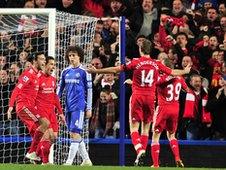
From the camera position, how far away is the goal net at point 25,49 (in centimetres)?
1525

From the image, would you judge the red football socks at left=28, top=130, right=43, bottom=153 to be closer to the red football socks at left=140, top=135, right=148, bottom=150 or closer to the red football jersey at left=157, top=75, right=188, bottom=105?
the red football socks at left=140, top=135, right=148, bottom=150

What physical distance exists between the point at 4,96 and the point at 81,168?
5685mm

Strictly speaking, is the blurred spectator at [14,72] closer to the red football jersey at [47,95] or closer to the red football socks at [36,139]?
the red football jersey at [47,95]

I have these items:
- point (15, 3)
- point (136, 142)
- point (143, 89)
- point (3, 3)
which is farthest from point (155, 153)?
point (3, 3)

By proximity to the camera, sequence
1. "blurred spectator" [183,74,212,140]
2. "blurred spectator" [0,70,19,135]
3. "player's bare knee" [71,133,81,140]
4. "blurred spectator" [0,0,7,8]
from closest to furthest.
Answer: "player's bare knee" [71,133,81,140] < "blurred spectator" [183,74,212,140] < "blurred spectator" [0,70,19,135] < "blurred spectator" [0,0,7,8]

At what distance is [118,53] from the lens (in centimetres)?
1600

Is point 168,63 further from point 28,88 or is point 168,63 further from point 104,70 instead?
point 28,88

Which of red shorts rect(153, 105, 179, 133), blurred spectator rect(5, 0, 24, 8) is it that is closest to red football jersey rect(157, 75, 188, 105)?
red shorts rect(153, 105, 179, 133)

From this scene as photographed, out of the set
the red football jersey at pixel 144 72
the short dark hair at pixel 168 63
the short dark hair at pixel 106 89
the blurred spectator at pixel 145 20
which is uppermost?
the blurred spectator at pixel 145 20

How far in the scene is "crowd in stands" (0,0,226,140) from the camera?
15.2m

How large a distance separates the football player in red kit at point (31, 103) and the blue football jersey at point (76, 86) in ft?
1.41

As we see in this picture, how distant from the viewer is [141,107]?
13.8m

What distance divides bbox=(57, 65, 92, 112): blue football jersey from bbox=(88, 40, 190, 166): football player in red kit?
1.55 feet

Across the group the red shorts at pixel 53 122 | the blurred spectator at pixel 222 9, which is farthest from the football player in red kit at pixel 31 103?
the blurred spectator at pixel 222 9
